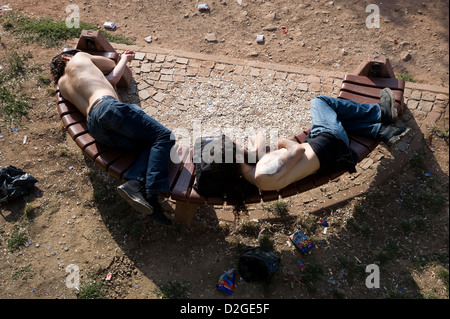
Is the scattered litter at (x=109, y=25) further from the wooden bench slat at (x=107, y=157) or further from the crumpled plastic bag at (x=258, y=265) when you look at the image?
the crumpled plastic bag at (x=258, y=265)

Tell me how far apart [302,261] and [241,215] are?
2.62 feet

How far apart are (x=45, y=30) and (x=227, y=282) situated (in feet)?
15.9

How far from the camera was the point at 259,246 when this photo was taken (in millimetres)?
3990

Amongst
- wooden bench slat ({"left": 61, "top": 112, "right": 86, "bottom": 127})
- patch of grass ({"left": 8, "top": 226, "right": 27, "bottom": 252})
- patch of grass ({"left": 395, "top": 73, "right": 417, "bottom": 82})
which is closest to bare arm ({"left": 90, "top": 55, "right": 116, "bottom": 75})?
wooden bench slat ({"left": 61, "top": 112, "right": 86, "bottom": 127})

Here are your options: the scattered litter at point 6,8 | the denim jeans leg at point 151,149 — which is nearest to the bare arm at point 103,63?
the denim jeans leg at point 151,149

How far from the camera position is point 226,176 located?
345cm

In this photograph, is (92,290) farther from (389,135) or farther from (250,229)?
(389,135)

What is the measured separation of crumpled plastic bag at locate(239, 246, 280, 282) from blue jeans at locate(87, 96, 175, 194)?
3.32ft

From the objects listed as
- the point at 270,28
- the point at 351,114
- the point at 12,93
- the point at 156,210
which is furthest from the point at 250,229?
the point at 12,93

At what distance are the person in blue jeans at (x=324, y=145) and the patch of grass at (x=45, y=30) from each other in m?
3.43

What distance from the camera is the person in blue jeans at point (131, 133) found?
11.7ft

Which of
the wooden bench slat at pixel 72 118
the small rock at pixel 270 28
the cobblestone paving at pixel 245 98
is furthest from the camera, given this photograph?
the small rock at pixel 270 28

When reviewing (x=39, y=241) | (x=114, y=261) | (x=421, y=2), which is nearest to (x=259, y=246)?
(x=114, y=261)

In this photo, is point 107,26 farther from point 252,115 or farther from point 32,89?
point 252,115
